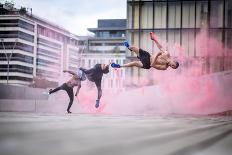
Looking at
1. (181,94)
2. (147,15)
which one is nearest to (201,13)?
(147,15)

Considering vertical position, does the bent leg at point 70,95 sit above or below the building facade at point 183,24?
below

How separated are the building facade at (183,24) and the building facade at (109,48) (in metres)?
0.82

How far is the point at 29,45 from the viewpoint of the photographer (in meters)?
26.7

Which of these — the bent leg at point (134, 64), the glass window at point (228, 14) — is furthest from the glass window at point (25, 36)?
the glass window at point (228, 14)

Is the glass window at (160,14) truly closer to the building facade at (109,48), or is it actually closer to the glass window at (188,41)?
the glass window at (188,41)

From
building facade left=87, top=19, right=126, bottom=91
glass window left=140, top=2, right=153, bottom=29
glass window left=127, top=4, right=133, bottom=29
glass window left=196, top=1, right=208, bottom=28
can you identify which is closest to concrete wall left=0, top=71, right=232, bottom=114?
building facade left=87, top=19, right=126, bottom=91

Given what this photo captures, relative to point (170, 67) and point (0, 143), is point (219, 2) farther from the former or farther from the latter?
point (0, 143)

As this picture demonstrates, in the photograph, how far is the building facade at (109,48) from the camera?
23.1 metres

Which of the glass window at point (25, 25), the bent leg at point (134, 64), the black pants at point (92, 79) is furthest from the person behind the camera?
the glass window at point (25, 25)

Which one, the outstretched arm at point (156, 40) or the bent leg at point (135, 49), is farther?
the bent leg at point (135, 49)

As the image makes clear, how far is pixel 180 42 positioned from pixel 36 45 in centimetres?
842

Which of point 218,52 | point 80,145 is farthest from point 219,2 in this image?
point 80,145

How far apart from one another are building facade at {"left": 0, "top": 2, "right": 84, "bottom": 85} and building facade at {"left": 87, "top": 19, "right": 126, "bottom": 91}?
39.0 inches

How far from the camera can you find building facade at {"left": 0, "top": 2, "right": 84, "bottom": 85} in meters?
25.3
